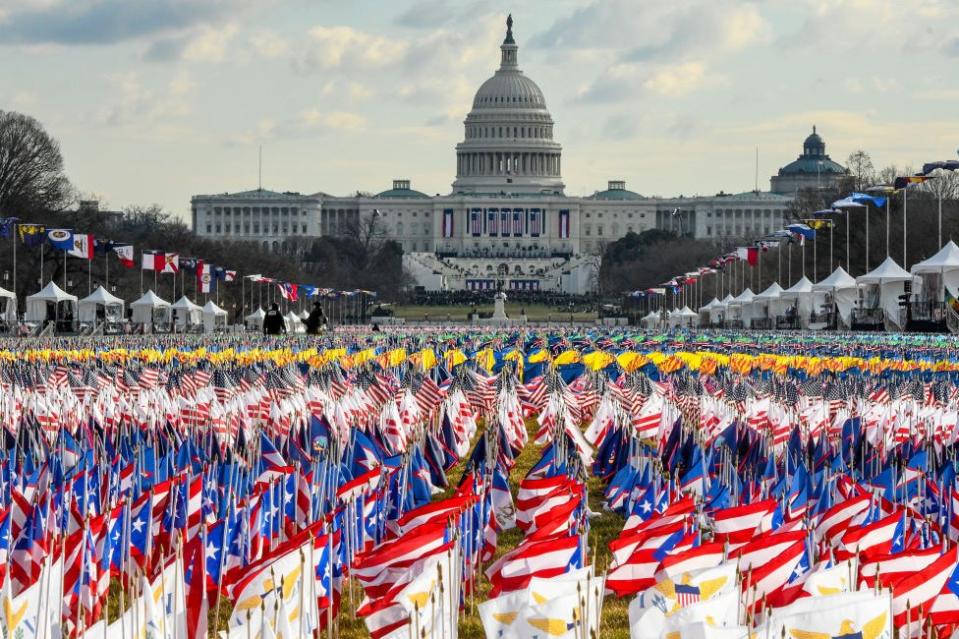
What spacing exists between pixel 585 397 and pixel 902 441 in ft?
25.7

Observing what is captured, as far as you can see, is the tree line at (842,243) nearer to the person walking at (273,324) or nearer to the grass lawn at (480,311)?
the grass lawn at (480,311)

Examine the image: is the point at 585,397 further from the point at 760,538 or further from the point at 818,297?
the point at 818,297

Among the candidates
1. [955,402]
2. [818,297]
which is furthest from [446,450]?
[818,297]

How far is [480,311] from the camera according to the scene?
5032 inches

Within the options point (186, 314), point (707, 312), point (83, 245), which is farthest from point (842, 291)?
point (707, 312)

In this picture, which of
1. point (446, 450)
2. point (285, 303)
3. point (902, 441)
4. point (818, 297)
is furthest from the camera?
point (285, 303)

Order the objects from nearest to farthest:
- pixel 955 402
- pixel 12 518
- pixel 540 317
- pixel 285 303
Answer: pixel 12 518
pixel 955 402
pixel 285 303
pixel 540 317

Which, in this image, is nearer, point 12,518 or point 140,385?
point 12,518

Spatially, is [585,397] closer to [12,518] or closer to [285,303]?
[12,518]

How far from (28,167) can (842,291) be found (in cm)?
4339

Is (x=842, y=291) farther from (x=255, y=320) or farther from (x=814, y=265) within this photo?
(x=255, y=320)

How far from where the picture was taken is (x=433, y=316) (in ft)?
399

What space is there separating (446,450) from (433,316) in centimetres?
9984

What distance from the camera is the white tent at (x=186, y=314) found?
253 feet
